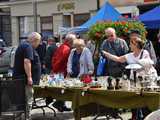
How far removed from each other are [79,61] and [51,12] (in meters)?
25.2

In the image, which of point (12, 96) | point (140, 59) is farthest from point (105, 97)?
point (12, 96)

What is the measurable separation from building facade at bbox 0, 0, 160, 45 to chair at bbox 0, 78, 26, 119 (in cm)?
2031

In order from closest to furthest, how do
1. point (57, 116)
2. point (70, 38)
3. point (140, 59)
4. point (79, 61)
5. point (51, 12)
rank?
point (140, 59)
point (79, 61)
point (57, 116)
point (70, 38)
point (51, 12)

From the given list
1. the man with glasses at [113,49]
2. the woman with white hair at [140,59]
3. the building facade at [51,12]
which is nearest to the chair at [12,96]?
the man with glasses at [113,49]

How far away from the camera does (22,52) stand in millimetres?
9539

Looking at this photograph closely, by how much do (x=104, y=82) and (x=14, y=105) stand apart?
181 centimetres

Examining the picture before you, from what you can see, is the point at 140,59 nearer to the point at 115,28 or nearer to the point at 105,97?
the point at 105,97

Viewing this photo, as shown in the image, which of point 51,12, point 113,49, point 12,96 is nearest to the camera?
point 12,96

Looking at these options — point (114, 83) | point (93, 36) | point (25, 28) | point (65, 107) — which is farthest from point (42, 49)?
point (25, 28)

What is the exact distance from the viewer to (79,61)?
10867mm

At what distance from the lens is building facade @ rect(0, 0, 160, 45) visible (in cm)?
3084

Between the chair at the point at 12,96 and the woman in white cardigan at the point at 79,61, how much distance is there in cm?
150

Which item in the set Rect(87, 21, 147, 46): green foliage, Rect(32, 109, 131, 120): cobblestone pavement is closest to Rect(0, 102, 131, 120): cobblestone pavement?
Rect(32, 109, 131, 120): cobblestone pavement

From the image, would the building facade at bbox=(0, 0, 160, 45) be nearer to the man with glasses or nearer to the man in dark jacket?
the man in dark jacket
